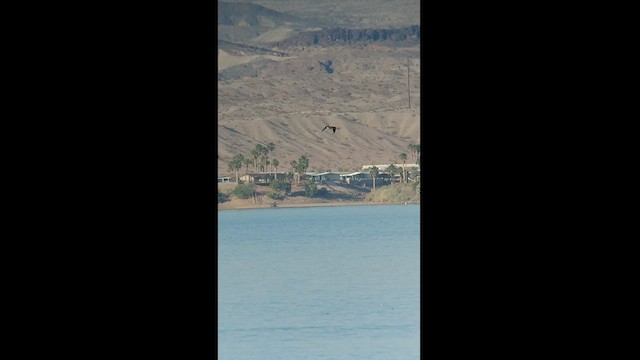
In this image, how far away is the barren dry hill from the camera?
2972 centimetres

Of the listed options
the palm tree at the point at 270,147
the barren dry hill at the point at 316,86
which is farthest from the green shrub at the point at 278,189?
the palm tree at the point at 270,147

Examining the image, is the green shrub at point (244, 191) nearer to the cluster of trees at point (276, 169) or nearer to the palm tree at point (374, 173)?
the cluster of trees at point (276, 169)

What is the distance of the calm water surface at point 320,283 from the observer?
11844mm

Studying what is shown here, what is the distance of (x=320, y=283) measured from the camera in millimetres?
18922

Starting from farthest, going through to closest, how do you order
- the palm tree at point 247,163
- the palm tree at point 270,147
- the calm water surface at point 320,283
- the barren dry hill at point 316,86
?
the barren dry hill at point 316,86
the palm tree at point 270,147
the palm tree at point 247,163
the calm water surface at point 320,283

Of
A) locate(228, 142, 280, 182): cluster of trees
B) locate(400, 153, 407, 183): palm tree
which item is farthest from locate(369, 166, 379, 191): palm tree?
locate(228, 142, 280, 182): cluster of trees

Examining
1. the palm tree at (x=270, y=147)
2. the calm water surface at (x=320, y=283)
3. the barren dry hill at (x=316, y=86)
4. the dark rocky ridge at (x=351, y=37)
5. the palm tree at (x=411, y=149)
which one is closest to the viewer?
the calm water surface at (x=320, y=283)

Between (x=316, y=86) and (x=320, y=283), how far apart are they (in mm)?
13441

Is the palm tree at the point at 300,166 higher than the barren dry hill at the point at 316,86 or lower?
lower

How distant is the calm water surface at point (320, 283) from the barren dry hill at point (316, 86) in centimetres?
239
